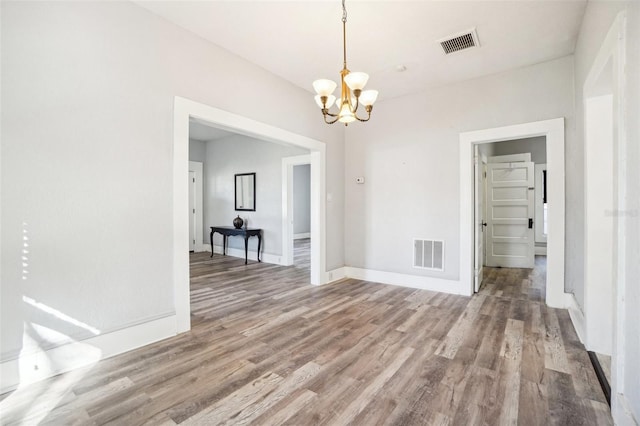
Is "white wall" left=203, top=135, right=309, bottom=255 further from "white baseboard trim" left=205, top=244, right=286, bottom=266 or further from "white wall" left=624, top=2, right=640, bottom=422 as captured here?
"white wall" left=624, top=2, right=640, bottom=422

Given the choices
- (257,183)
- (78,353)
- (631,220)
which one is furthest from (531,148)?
(78,353)

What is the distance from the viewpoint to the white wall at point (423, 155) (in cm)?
365

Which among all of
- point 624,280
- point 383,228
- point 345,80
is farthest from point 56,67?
Answer: point 383,228

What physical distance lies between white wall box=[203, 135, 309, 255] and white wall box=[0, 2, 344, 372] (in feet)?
10.4

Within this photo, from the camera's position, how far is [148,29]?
2635 millimetres

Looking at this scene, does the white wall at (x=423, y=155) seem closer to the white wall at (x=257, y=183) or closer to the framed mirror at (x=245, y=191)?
the white wall at (x=257, y=183)

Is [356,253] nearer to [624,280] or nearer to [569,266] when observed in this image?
[569,266]

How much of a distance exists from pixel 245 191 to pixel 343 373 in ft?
17.8

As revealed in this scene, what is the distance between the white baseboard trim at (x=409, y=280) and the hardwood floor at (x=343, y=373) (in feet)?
1.79

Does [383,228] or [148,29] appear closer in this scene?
[148,29]

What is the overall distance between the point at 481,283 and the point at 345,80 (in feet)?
13.1

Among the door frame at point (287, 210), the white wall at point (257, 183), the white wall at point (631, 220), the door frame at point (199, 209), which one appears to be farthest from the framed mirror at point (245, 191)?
the white wall at point (631, 220)

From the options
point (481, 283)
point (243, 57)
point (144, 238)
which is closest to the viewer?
point (144, 238)

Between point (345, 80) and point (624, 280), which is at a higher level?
point (345, 80)
